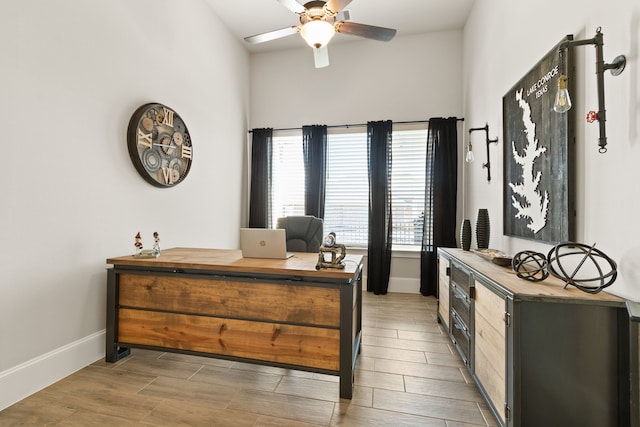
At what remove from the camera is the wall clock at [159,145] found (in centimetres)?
253

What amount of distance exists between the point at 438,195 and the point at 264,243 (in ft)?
8.78

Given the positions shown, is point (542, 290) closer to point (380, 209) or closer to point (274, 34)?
point (274, 34)

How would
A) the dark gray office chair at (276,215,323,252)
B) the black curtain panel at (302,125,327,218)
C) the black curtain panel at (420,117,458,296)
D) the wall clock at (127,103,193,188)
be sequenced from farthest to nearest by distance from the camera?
the black curtain panel at (302,125,327,218), the black curtain panel at (420,117,458,296), the dark gray office chair at (276,215,323,252), the wall clock at (127,103,193,188)

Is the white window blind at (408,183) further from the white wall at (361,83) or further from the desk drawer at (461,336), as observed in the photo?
the desk drawer at (461,336)

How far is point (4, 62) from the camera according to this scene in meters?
1.70

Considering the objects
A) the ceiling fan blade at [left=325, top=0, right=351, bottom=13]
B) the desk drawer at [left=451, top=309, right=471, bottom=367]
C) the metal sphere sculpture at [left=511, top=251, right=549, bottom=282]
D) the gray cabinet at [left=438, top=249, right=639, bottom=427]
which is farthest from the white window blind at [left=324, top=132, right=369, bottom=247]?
the gray cabinet at [left=438, top=249, right=639, bottom=427]

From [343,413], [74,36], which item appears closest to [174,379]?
[343,413]

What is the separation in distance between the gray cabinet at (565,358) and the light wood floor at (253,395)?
A: 0.40 m

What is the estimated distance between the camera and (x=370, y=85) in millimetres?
4246

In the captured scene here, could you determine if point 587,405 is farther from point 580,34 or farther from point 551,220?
point 580,34

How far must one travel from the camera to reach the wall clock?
2.53 m

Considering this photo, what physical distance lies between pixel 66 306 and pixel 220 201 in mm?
2056

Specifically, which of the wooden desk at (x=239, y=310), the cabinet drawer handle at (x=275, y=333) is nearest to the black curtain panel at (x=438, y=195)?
the wooden desk at (x=239, y=310)

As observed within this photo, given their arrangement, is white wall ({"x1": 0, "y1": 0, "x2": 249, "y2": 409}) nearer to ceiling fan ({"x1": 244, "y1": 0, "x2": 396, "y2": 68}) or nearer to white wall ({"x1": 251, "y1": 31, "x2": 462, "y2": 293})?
ceiling fan ({"x1": 244, "y1": 0, "x2": 396, "y2": 68})
